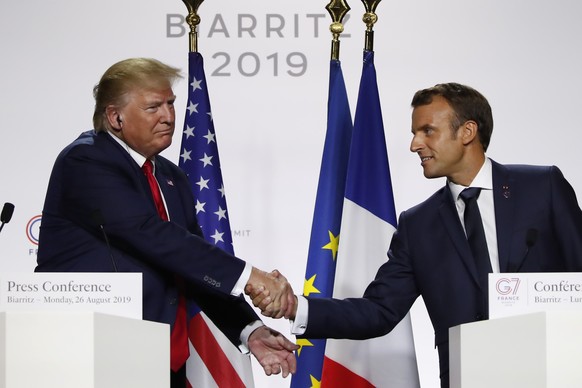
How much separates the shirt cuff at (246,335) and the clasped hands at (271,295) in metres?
0.17

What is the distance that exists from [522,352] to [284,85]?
3157mm

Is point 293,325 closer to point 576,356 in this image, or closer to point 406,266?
point 406,266

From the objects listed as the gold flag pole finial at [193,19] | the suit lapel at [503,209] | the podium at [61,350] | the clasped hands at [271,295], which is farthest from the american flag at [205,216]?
the podium at [61,350]

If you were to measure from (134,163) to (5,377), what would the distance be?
53.5 inches

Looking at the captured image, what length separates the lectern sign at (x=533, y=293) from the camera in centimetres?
282

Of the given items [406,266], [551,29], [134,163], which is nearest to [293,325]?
[406,266]

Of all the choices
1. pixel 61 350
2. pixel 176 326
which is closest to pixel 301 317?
pixel 176 326

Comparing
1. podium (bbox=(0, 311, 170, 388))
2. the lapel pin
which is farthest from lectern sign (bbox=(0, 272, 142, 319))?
the lapel pin

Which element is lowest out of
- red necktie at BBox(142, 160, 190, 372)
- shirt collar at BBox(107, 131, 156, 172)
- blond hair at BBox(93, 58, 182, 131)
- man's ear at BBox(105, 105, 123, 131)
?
red necktie at BBox(142, 160, 190, 372)

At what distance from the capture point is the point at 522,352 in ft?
8.95

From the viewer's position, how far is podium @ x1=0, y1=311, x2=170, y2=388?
2604mm

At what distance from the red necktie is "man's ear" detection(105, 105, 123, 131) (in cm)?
19

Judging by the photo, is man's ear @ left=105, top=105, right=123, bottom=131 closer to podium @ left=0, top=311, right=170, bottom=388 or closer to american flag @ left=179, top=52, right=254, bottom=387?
american flag @ left=179, top=52, right=254, bottom=387

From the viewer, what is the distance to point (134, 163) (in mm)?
3836
